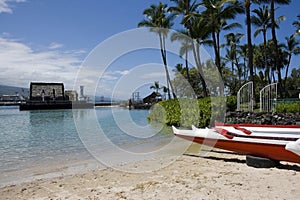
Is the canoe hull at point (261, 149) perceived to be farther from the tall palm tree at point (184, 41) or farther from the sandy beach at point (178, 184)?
the tall palm tree at point (184, 41)

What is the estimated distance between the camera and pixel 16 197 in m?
5.38

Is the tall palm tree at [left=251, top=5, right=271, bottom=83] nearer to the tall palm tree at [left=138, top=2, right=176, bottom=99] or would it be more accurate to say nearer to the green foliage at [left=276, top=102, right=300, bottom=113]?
the tall palm tree at [left=138, top=2, right=176, bottom=99]

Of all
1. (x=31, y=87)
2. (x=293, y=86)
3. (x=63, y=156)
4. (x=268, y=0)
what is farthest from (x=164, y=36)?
(x=31, y=87)

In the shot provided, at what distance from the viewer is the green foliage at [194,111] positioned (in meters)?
16.7

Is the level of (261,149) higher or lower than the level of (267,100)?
lower

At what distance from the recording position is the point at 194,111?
17891 millimetres

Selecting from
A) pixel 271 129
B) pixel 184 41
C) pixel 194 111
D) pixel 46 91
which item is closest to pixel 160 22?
pixel 184 41

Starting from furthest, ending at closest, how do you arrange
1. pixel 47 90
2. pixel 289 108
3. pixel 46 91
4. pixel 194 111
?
pixel 47 90 < pixel 46 91 < pixel 194 111 < pixel 289 108

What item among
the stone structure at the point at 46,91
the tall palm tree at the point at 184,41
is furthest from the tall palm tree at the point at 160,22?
the stone structure at the point at 46,91

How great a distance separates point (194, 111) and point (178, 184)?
1262 centimetres

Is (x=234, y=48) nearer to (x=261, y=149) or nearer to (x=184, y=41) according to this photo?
(x=184, y=41)

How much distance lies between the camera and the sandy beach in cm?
488

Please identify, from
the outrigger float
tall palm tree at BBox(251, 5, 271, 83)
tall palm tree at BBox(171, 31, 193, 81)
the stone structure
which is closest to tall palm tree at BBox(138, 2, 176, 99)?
tall palm tree at BBox(171, 31, 193, 81)

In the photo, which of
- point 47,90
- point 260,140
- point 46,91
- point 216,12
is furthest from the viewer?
point 47,90
